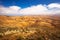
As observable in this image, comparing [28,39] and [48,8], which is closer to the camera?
[28,39]

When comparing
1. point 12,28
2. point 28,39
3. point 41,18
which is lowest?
point 28,39

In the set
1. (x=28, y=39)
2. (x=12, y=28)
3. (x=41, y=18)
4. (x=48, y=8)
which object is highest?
(x=48, y=8)

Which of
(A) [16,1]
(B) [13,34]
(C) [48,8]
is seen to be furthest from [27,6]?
(B) [13,34]

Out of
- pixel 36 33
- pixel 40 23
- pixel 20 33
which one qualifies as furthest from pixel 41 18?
pixel 20 33

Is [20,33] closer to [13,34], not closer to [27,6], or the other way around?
[13,34]

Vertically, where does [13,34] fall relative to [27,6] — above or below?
below

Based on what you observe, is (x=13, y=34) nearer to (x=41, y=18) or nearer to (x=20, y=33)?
(x=20, y=33)
